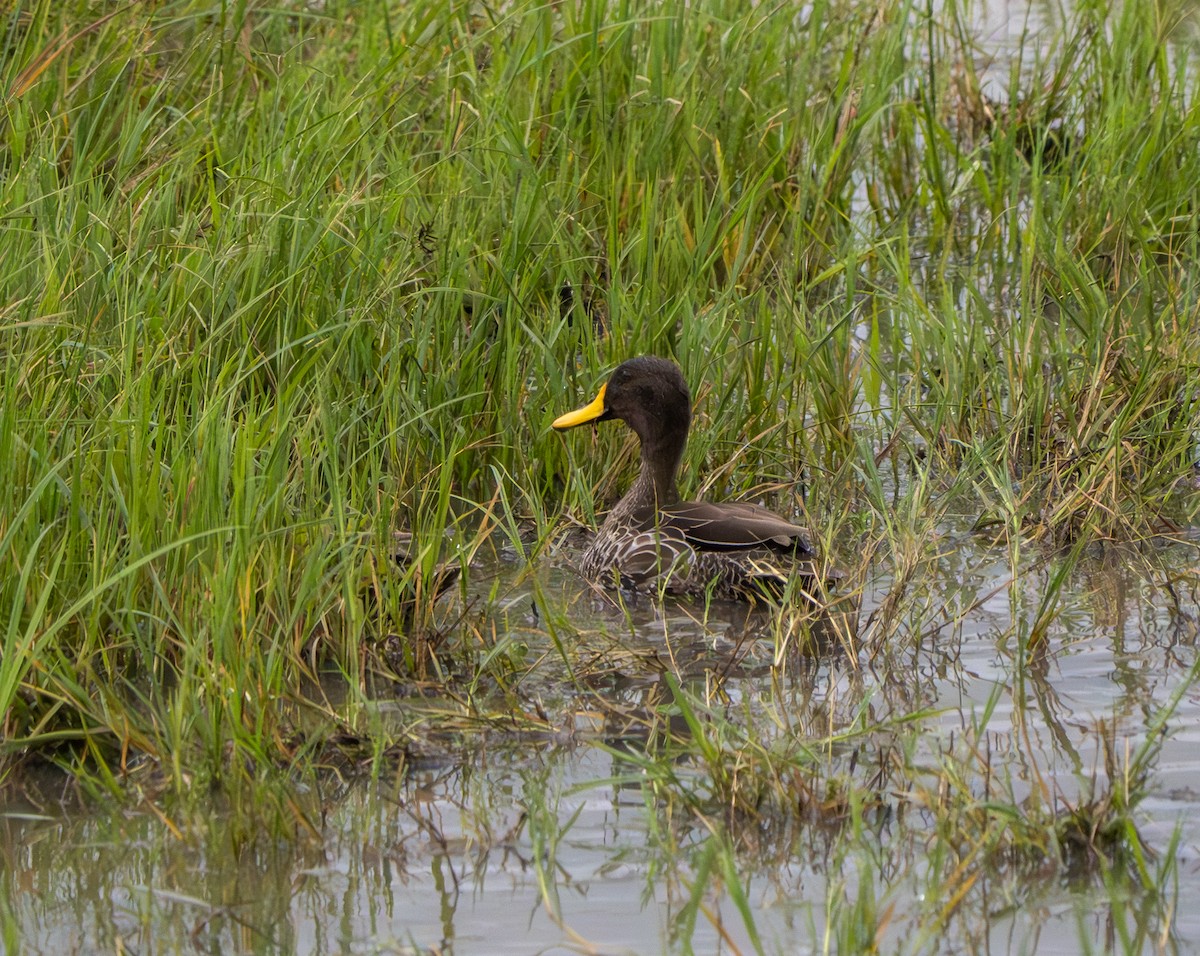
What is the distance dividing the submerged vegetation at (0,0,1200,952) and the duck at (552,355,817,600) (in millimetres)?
143

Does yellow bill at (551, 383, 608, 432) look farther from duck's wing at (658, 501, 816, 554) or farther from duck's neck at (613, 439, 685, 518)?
duck's wing at (658, 501, 816, 554)

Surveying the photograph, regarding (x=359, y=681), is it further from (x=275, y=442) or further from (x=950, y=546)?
(x=950, y=546)

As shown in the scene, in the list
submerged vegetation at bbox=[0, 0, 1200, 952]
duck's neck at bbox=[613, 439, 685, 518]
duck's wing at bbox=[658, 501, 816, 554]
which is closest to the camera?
submerged vegetation at bbox=[0, 0, 1200, 952]

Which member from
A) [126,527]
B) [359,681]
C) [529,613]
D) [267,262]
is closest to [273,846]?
[359,681]

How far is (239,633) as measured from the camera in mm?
4152

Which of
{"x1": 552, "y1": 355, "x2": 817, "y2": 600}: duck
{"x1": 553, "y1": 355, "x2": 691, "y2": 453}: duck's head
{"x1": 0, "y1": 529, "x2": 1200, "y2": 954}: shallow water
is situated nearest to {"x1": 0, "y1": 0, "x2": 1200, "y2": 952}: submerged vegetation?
{"x1": 0, "y1": 529, "x2": 1200, "y2": 954}: shallow water

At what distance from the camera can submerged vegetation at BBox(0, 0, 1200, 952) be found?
3.93 meters

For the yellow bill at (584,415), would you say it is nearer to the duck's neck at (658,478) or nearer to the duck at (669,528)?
the duck at (669,528)

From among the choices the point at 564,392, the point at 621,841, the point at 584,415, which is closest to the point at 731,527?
the point at 584,415

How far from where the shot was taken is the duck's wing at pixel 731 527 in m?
5.36

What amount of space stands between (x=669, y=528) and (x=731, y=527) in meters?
0.22

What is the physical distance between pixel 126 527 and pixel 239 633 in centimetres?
44

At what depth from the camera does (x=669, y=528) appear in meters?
5.55

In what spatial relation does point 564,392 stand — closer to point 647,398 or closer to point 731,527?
point 647,398
